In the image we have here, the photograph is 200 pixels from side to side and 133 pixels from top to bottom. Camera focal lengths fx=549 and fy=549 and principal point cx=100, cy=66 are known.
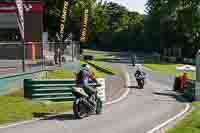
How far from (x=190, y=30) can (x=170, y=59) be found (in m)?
5.89

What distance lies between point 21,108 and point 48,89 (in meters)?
2.90

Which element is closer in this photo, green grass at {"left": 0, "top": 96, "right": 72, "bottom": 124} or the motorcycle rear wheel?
green grass at {"left": 0, "top": 96, "right": 72, "bottom": 124}

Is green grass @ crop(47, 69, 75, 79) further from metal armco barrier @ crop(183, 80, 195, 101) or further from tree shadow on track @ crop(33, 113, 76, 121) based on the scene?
tree shadow on track @ crop(33, 113, 76, 121)

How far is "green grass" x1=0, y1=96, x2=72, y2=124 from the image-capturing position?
16.0m

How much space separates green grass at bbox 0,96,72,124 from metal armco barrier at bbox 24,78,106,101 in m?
0.54

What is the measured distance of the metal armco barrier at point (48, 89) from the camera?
19891 mm

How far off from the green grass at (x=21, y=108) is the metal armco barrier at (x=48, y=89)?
0.54 meters

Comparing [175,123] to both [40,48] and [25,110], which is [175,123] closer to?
[25,110]

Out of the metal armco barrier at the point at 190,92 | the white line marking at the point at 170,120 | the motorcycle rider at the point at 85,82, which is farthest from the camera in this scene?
the metal armco barrier at the point at 190,92

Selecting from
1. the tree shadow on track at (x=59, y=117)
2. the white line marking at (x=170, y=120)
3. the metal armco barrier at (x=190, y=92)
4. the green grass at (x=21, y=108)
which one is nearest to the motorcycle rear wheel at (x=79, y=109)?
the tree shadow on track at (x=59, y=117)

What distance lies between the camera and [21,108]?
57.1ft

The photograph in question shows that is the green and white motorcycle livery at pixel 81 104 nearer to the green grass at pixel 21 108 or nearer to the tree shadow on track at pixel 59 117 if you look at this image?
the tree shadow on track at pixel 59 117

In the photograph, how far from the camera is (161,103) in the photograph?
77.9 ft

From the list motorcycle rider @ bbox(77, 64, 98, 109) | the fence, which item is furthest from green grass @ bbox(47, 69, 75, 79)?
motorcycle rider @ bbox(77, 64, 98, 109)
